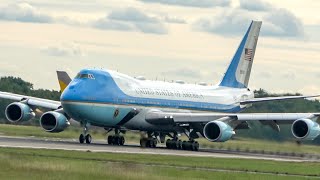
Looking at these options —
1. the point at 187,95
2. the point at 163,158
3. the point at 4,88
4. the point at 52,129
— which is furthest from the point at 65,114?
the point at 4,88

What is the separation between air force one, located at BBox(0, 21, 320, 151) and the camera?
67.9m

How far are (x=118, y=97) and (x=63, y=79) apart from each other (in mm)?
19959

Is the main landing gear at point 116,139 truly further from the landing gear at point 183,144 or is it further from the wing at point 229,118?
the landing gear at point 183,144

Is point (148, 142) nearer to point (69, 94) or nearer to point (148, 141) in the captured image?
point (148, 141)

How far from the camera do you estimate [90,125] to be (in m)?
69.8

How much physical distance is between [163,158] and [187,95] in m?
23.1

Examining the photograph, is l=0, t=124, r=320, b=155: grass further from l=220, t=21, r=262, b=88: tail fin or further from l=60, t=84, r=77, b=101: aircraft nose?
l=60, t=84, r=77, b=101: aircraft nose

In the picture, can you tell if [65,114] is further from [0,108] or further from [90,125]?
[0,108]

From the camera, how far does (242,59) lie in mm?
83875

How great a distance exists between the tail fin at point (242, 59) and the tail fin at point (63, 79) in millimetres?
13784

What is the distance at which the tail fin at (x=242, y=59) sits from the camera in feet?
272

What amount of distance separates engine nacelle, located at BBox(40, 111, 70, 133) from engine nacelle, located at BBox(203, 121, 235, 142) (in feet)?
32.4

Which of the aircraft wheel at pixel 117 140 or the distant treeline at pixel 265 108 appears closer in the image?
the aircraft wheel at pixel 117 140

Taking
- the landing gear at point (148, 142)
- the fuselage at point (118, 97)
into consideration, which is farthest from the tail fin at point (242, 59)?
the landing gear at point (148, 142)
